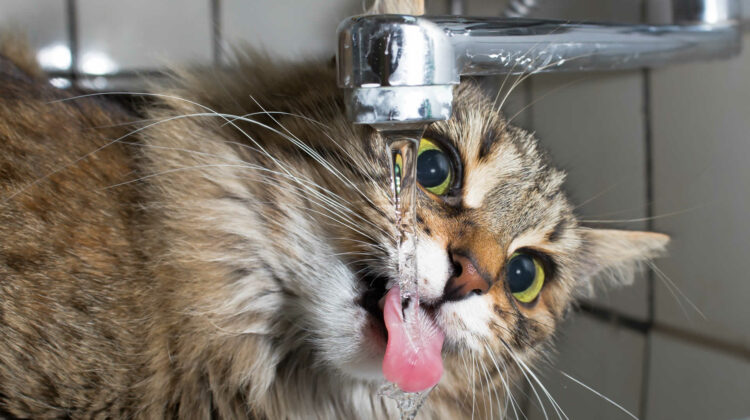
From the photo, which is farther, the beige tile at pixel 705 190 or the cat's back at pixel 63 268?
the beige tile at pixel 705 190

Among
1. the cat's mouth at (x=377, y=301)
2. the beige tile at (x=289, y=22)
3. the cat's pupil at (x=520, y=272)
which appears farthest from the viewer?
the beige tile at (x=289, y=22)

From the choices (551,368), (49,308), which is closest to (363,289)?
(49,308)

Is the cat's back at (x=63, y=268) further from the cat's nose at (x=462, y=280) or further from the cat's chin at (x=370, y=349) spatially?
the cat's nose at (x=462, y=280)

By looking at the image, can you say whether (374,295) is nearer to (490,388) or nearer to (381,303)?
(381,303)

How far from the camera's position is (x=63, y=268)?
967 millimetres

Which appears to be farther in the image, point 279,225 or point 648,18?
point 648,18

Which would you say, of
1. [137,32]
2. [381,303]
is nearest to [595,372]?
[381,303]

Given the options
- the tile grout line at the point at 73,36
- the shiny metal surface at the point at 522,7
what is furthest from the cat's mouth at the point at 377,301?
the tile grout line at the point at 73,36

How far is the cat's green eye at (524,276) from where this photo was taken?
3.75ft

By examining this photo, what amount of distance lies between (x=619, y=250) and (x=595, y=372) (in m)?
0.24

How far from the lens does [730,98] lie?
1213 mm

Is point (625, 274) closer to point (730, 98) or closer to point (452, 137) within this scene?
point (730, 98)

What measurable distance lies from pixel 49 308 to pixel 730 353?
1.10 metres

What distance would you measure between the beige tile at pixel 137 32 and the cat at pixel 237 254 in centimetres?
44
